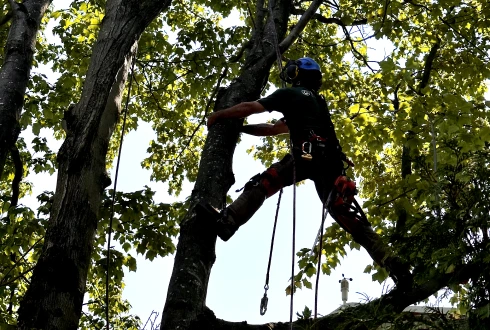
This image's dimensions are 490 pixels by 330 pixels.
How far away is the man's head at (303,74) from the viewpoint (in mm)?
5168

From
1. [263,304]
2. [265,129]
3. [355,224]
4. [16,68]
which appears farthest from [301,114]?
[16,68]

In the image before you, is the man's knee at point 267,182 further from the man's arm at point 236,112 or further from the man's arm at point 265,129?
the man's arm at point 265,129

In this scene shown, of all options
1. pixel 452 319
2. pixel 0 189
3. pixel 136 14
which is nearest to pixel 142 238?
pixel 136 14

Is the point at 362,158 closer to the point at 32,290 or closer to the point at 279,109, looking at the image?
the point at 279,109

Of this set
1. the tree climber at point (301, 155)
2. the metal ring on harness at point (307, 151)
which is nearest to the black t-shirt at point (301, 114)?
the tree climber at point (301, 155)

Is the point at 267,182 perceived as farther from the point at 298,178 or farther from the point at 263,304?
the point at 263,304

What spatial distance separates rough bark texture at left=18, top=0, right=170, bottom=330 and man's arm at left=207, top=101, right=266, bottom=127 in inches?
27.8

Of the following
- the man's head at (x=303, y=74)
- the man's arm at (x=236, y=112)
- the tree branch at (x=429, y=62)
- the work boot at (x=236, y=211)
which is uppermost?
the tree branch at (x=429, y=62)

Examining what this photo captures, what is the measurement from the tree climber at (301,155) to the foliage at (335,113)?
0.57m

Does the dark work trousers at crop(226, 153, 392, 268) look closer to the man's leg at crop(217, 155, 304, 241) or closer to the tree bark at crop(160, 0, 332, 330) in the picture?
the man's leg at crop(217, 155, 304, 241)

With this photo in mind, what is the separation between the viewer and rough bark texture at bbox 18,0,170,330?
3.39m

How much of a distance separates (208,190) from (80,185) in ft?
2.65

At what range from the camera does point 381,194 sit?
261 inches

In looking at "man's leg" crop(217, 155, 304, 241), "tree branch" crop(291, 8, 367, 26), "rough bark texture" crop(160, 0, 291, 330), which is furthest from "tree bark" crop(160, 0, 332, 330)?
"tree branch" crop(291, 8, 367, 26)
